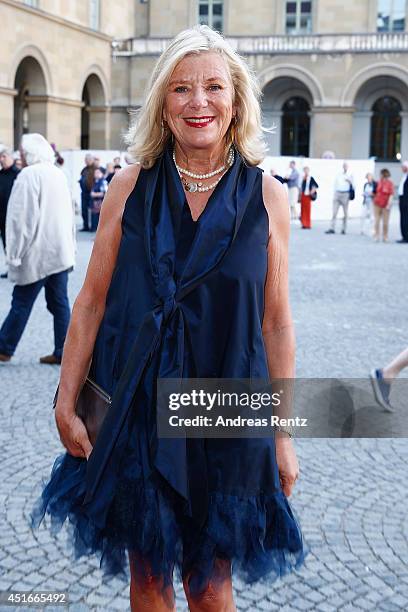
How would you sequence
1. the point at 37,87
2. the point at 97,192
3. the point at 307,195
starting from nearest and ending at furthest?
1. the point at 97,192
2. the point at 307,195
3. the point at 37,87

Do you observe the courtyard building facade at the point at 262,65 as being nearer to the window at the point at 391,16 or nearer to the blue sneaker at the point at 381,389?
the window at the point at 391,16

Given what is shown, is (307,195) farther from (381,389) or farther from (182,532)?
(182,532)

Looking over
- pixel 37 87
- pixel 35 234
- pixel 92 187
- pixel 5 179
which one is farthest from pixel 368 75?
pixel 35 234

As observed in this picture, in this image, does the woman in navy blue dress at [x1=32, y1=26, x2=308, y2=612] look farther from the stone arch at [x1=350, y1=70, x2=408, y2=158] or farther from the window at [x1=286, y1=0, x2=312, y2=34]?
the window at [x1=286, y1=0, x2=312, y2=34]

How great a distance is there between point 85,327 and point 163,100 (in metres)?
Answer: 0.63

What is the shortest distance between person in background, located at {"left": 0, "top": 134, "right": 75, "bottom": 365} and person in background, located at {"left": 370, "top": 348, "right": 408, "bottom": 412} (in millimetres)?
2506

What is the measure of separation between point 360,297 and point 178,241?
28.1 ft

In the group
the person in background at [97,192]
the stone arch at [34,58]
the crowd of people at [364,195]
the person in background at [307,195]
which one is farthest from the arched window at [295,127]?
the person in background at [97,192]

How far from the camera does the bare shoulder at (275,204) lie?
2230 millimetres

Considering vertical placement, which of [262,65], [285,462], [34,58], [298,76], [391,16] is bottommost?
[285,462]

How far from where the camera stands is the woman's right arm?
2225 mm

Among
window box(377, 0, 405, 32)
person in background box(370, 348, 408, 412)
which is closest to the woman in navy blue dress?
person in background box(370, 348, 408, 412)

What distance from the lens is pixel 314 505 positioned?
404 cm

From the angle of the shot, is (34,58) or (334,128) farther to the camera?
(334,128)
